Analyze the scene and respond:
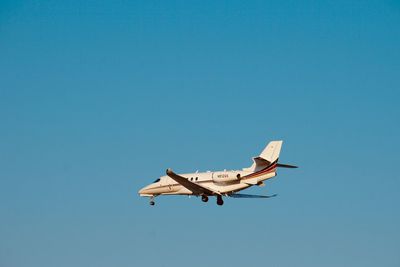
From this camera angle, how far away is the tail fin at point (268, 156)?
8450 centimetres

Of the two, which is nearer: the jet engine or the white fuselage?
the white fuselage

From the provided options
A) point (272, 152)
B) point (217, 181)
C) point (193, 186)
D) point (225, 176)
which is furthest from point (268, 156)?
point (193, 186)

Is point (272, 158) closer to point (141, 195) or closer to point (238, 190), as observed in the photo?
point (238, 190)

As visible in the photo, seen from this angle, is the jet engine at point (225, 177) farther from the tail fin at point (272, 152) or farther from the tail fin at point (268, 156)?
the tail fin at point (272, 152)

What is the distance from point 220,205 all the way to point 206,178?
3.07 meters

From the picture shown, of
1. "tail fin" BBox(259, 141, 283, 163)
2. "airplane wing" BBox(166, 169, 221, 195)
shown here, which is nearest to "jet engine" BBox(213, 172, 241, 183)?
"airplane wing" BBox(166, 169, 221, 195)

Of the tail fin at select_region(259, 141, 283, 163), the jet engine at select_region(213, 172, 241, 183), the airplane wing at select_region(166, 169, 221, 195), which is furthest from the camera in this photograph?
the airplane wing at select_region(166, 169, 221, 195)

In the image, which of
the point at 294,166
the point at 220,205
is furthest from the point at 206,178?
the point at 294,166

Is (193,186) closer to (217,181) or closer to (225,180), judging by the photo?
(217,181)

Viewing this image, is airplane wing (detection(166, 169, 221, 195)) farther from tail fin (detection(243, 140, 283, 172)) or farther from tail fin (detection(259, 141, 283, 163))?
tail fin (detection(259, 141, 283, 163))

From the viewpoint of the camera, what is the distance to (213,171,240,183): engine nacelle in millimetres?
86625

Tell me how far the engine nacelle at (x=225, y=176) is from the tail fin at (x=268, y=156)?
6.57 ft

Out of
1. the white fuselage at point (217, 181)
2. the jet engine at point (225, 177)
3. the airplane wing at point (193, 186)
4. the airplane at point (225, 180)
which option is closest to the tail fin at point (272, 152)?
the airplane at point (225, 180)

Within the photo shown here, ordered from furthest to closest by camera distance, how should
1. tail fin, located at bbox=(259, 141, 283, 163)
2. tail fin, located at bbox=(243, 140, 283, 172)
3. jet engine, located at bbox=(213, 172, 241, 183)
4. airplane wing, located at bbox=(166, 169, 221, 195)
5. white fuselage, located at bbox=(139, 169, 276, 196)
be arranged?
airplane wing, located at bbox=(166, 169, 221, 195) < jet engine, located at bbox=(213, 172, 241, 183) < white fuselage, located at bbox=(139, 169, 276, 196) < tail fin, located at bbox=(259, 141, 283, 163) < tail fin, located at bbox=(243, 140, 283, 172)
